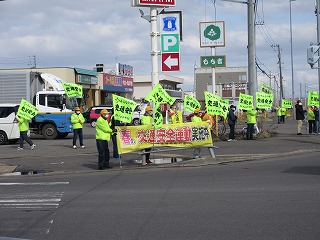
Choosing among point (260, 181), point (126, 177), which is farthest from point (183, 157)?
point (260, 181)

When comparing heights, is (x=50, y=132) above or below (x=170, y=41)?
below

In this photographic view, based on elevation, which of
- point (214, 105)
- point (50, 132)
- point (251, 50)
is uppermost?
point (251, 50)

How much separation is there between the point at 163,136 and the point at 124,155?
3517 mm

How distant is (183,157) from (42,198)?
8.81 metres

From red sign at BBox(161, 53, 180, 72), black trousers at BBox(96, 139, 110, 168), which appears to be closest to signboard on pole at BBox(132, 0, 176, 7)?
red sign at BBox(161, 53, 180, 72)

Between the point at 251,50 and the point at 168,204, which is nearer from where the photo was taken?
the point at 168,204

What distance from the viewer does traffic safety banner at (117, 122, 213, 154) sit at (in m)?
17.2

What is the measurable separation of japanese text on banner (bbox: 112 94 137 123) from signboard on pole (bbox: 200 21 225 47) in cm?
1014

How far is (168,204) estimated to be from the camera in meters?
10.0

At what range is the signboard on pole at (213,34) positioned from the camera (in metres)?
27.1

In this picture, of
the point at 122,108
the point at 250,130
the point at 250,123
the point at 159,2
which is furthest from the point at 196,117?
the point at 250,130

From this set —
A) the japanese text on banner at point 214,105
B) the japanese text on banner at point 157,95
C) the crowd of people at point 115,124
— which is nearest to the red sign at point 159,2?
the japanese text on banner at point 157,95

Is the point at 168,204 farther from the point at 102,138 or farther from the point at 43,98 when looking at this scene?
the point at 43,98

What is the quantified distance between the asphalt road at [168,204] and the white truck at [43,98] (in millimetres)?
14049
